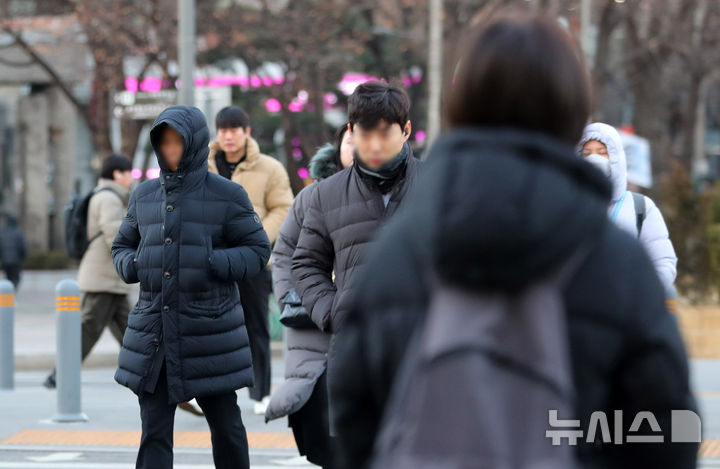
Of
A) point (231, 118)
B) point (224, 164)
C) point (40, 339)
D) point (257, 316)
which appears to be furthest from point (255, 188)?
point (40, 339)

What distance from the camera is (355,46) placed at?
79.6 ft

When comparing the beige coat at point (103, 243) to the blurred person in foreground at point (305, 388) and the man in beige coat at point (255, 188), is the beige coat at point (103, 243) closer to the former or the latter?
the man in beige coat at point (255, 188)

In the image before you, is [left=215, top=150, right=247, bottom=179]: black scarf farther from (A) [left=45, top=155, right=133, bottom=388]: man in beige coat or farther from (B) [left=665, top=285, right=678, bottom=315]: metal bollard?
(B) [left=665, top=285, right=678, bottom=315]: metal bollard

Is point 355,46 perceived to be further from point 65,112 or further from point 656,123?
point 65,112

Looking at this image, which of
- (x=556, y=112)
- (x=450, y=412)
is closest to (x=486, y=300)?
(x=450, y=412)

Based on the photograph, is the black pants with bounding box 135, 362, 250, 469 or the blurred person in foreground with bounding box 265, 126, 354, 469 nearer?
the blurred person in foreground with bounding box 265, 126, 354, 469

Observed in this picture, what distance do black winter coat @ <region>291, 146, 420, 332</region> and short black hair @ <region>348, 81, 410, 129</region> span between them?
202mm

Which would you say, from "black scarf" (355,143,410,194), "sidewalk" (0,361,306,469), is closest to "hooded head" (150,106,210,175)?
"black scarf" (355,143,410,194)

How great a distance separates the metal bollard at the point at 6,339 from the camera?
31.4ft

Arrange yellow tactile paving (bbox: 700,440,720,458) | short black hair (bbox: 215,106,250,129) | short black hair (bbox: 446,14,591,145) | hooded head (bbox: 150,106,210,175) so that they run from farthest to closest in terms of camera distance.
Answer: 1. short black hair (bbox: 215,106,250,129)
2. yellow tactile paving (bbox: 700,440,720,458)
3. hooded head (bbox: 150,106,210,175)
4. short black hair (bbox: 446,14,591,145)

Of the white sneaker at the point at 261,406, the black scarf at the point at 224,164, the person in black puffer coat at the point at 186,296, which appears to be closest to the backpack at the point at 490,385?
the person in black puffer coat at the point at 186,296

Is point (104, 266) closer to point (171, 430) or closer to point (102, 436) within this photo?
point (102, 436)

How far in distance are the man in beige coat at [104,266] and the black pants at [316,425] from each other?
179 inches

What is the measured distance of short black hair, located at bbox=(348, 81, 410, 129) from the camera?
4.29 m
